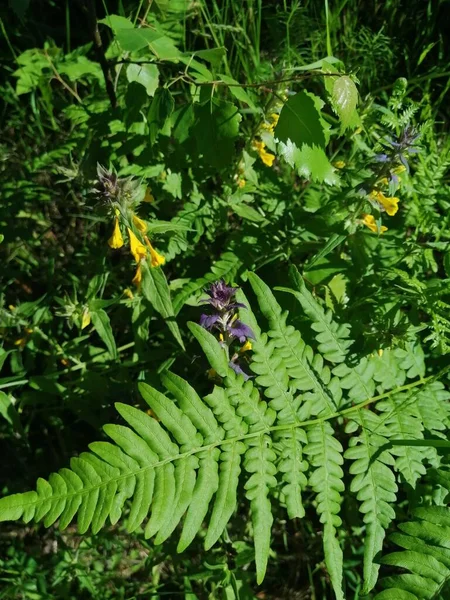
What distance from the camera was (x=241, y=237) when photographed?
7.50 ft

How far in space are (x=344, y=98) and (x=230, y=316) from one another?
73 cm

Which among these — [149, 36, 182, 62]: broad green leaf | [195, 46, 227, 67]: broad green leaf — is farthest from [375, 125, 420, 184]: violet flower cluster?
[149, 36, 182, 62]: broad green leaf

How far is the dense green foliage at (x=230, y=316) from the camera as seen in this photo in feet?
4.90

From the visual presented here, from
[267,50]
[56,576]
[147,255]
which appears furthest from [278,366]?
[267,50]

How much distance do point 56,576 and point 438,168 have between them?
7.47 ft

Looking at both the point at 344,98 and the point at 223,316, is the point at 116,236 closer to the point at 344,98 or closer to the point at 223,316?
the point at 223,316

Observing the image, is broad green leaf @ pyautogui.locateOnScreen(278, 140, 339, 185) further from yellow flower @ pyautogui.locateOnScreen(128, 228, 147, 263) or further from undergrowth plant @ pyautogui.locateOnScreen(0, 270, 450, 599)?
yellow flower @ pyautogui.locateOnScreen(128, 228, 147, 263)

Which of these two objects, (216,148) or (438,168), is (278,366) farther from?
(438,168)

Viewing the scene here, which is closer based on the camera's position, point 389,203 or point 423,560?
point 423,560

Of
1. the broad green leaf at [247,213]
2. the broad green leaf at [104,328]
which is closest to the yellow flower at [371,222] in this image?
the broad green leaf at [247,213]

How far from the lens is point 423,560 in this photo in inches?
55.8

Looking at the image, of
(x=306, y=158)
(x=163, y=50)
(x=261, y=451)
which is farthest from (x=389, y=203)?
(x=261, y=451)

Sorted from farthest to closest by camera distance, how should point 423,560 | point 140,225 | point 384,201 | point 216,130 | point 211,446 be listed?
point 384,201, point 140,225, point 216,130, point 211,446, point 423,560

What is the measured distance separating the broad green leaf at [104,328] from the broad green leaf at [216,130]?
0.72 meters
